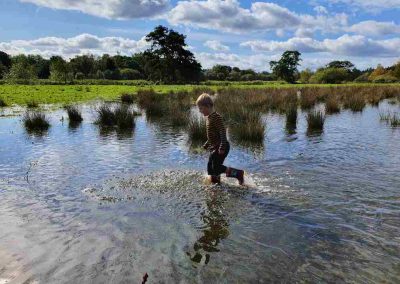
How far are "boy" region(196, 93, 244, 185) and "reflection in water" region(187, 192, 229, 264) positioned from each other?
69cm

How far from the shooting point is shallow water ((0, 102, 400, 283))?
14.2 ft

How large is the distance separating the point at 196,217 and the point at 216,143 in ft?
6.51

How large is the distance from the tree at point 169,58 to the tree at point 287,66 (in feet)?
60.7

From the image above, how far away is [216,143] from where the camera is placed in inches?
295

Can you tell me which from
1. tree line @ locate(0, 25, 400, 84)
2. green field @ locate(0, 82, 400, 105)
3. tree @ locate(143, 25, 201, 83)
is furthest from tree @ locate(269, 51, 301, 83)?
green field @ locate(0, 82, 400, 105)

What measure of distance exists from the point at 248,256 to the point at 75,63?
105159mm

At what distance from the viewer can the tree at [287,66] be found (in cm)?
8556

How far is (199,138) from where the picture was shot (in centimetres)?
1265

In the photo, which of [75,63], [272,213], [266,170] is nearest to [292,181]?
[266,170]

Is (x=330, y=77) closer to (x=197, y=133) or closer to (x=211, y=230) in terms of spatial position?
(x=197, y=133)

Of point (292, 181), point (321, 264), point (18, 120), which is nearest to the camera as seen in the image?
point (321, 264)

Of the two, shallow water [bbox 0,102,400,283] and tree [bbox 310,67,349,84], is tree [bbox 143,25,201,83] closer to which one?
tree [bbox 310,67,349,84]

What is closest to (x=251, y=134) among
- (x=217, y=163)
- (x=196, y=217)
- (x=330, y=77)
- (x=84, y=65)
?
(x=217, y=163)

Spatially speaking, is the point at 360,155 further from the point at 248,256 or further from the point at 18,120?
the point at 18,120
